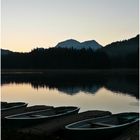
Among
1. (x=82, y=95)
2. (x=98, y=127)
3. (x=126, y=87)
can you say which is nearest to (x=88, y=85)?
(x=126, y=87)

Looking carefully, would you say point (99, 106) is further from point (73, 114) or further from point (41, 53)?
point (41, 53)

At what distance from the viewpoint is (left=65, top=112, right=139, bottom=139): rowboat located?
13.2 meters

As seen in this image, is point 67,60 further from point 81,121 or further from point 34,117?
point 81,121

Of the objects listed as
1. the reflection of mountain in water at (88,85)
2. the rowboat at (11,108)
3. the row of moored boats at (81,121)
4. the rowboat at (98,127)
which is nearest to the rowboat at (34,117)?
the row of moored boats at (81,121)

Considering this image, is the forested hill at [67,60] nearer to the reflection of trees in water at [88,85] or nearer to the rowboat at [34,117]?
the reflection of trees in water at [88,85]

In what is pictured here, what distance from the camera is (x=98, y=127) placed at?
14.5m

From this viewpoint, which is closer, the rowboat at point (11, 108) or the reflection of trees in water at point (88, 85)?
the rowboat at point (11, 108)

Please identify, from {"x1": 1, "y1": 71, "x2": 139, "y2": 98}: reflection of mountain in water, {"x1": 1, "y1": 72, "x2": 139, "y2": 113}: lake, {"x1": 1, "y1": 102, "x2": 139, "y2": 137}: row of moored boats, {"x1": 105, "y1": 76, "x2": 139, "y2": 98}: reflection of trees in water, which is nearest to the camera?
{"x1": 1, "y1": 102, "x2": 139, "y2": 137}: row of moored boats

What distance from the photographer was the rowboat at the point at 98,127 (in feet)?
43.2

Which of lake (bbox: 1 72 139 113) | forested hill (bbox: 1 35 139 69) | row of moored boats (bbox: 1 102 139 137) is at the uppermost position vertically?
forested hill (bbox: 1 35 139 69)

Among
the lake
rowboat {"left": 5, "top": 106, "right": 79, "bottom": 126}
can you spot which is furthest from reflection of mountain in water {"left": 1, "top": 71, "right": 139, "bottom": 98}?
rowboat {"left": 5, "top": 106, "right": 79, "bottom": 126}

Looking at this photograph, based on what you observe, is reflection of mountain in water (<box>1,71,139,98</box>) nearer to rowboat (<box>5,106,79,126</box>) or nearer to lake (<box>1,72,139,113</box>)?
lake (<box>1,72,139,113</box>)

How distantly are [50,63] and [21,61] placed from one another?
18714mm

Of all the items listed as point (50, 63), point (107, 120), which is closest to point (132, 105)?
point (107, 120)
